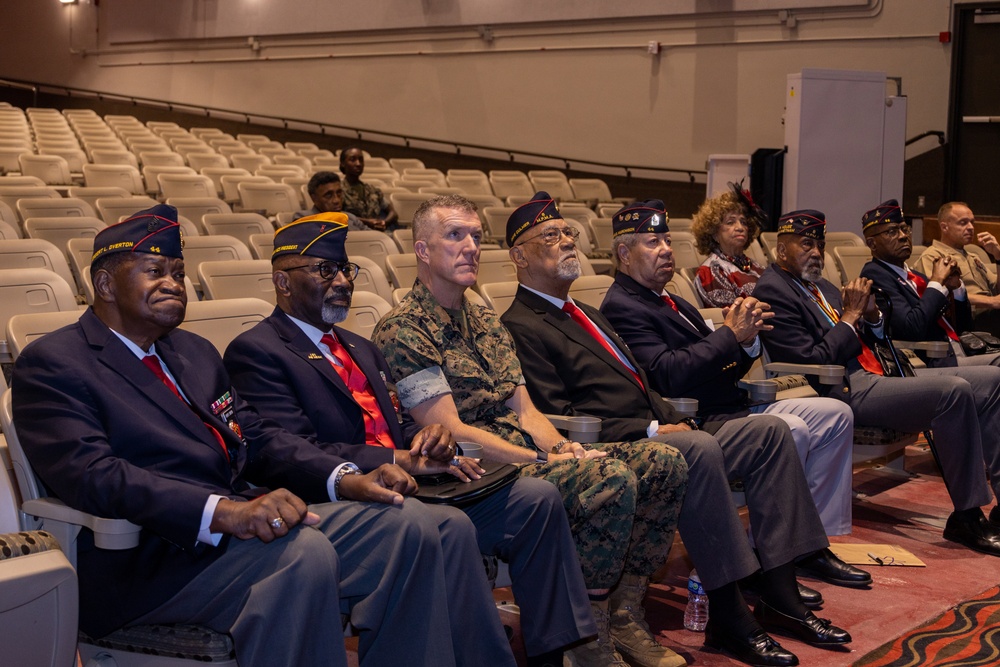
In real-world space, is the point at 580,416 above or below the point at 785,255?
below

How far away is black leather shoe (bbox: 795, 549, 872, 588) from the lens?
3.34m

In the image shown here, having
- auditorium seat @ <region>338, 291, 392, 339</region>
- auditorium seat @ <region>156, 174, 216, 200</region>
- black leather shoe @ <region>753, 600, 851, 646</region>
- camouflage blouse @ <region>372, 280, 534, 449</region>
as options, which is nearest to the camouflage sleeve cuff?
camouflage blouse @ <region>372, 280, 534, 449</region>

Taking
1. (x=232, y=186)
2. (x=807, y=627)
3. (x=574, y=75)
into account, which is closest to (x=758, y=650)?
(x=807, y=627)

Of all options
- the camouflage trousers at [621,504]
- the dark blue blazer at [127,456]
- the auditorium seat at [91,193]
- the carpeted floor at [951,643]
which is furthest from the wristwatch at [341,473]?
the auditorium seat at [91,193]

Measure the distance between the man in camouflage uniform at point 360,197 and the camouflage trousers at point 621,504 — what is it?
4.55 metres

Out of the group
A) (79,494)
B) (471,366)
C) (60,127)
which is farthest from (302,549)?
(60,127)

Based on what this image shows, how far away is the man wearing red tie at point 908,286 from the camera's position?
4.48 meters

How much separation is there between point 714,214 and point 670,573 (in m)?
1.76

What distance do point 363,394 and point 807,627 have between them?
141 cm

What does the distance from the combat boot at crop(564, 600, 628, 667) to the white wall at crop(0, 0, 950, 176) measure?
8512 millimetres

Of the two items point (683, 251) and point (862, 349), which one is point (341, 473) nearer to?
point (862, 349)

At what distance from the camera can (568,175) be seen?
39.3ft

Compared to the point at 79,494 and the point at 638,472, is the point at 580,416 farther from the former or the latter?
the point at 79,494

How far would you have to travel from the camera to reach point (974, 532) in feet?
12.3
